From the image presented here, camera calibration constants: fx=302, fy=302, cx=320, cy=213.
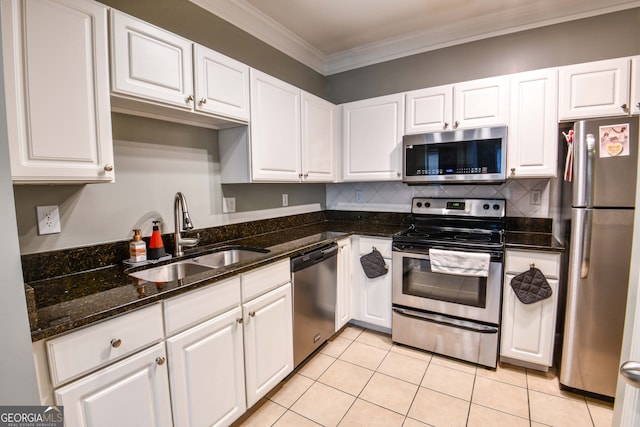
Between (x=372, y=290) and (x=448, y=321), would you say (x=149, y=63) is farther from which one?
(x=448, y=321)

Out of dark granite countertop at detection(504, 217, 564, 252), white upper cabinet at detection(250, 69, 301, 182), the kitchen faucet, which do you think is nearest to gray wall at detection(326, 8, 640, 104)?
white upper cabinet at detection(250, 69, 301, 182)

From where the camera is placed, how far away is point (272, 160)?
2143 mm

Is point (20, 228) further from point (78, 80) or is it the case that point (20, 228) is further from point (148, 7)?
point (148, 7)

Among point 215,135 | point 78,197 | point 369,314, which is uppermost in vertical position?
point 215,135

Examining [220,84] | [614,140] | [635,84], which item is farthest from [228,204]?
[635,84]

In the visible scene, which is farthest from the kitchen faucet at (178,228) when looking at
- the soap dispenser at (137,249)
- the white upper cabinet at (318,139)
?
the white upper cabinet at (318,139)

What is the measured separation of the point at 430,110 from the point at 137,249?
2.28 meters

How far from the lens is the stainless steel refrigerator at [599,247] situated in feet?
5.39

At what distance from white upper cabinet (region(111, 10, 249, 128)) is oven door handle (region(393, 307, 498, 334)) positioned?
185 cm

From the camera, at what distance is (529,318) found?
6.58 ft

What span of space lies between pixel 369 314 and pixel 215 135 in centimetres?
188

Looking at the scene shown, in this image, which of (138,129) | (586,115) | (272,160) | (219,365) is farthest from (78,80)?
(586,115)

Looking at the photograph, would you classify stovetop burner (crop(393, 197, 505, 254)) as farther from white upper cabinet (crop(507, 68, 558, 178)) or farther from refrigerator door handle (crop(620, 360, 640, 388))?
refrigerator door handle (crop(620, 360, 640, 388))

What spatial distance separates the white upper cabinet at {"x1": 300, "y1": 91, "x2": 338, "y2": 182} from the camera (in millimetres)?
2475
